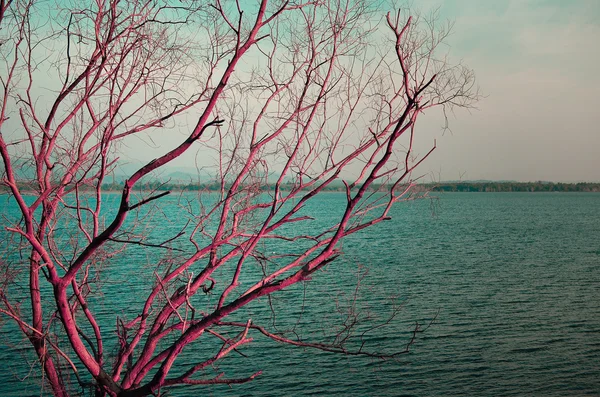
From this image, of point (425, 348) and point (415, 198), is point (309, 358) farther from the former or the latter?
point (415, 198)

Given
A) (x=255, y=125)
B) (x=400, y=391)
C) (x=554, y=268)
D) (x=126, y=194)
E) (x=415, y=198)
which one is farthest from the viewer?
(x=554, y=268)

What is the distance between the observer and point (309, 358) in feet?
60.0

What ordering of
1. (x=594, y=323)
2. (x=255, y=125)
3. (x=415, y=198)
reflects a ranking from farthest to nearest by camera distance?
(x=594, y=323)
(x=415, y=198)
(x=255, y=125)

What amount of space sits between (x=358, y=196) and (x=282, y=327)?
1528 cm

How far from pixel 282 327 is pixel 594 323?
1233 cm

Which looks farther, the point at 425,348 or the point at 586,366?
the point at 425,348

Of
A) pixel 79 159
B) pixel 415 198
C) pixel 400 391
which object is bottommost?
pixel 400 391

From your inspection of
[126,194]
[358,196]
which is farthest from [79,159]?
[358,196]

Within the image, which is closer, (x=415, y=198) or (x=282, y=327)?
(x=415, y=198)

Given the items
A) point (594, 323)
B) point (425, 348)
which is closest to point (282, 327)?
point (425, 348)

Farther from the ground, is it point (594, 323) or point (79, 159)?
point (79, 159)

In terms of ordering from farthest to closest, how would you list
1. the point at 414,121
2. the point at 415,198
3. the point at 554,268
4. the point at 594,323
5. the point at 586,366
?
the point at 554,268 < the point at 594,323 < the point at 586,366 < the point at 415,198 < the point at 414,121

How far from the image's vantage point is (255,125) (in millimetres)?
6395

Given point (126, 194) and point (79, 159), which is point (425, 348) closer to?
point (79, 159)
